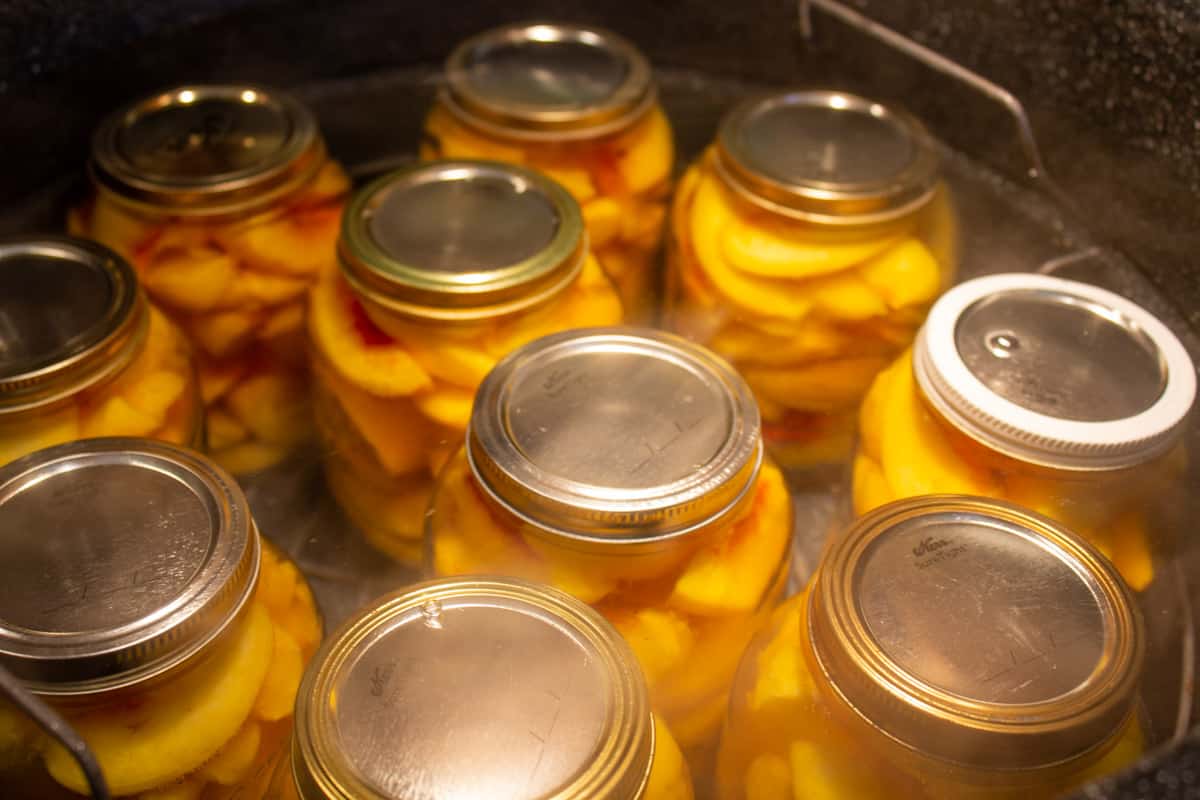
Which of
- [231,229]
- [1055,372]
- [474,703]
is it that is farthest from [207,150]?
[1055,372]

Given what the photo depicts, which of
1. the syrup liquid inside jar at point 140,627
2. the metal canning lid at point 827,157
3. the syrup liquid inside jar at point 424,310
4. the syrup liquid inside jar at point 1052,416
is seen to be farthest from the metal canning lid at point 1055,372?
the syrup liquid inside jar at point 140,627

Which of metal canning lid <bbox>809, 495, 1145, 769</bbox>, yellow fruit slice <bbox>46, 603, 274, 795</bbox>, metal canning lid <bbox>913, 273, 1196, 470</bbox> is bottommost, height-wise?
yellow fruit slice <bbox>46, 603, 274, 795</bbox>

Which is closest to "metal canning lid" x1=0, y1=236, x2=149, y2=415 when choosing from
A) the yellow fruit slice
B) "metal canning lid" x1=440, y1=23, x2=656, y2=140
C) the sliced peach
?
the sliced peach

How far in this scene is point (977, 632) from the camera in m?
0.53

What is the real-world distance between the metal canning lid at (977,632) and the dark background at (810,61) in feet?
0.99

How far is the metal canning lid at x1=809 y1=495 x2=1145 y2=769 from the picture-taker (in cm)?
50

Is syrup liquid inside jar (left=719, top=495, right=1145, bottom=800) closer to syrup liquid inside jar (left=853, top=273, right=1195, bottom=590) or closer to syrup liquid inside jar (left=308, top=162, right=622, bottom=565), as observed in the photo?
syrup liquid inside jar (left=853, top=273, right=1195, bottom=590)

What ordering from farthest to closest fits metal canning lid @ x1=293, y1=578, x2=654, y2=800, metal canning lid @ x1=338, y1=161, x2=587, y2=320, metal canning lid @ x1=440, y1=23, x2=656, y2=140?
metal canning lid @ x1=440, y1=23, x2=656, y2=140, metal canning lid @ x1=338, y1=161, x2=587, y2=320, metal canning lid @ x1=293, y1=578, x2=654, y2=800

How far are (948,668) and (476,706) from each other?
234 millimetres

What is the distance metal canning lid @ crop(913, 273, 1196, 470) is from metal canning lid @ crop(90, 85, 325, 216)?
531mm

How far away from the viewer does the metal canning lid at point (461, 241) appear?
73 cm

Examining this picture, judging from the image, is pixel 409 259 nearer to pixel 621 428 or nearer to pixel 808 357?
pixel 621 428

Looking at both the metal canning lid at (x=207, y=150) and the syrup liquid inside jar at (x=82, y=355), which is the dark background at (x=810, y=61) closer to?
the metal canning lid at (x=207, y=150)

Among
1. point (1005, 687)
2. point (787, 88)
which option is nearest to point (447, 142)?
point (787, 88)
